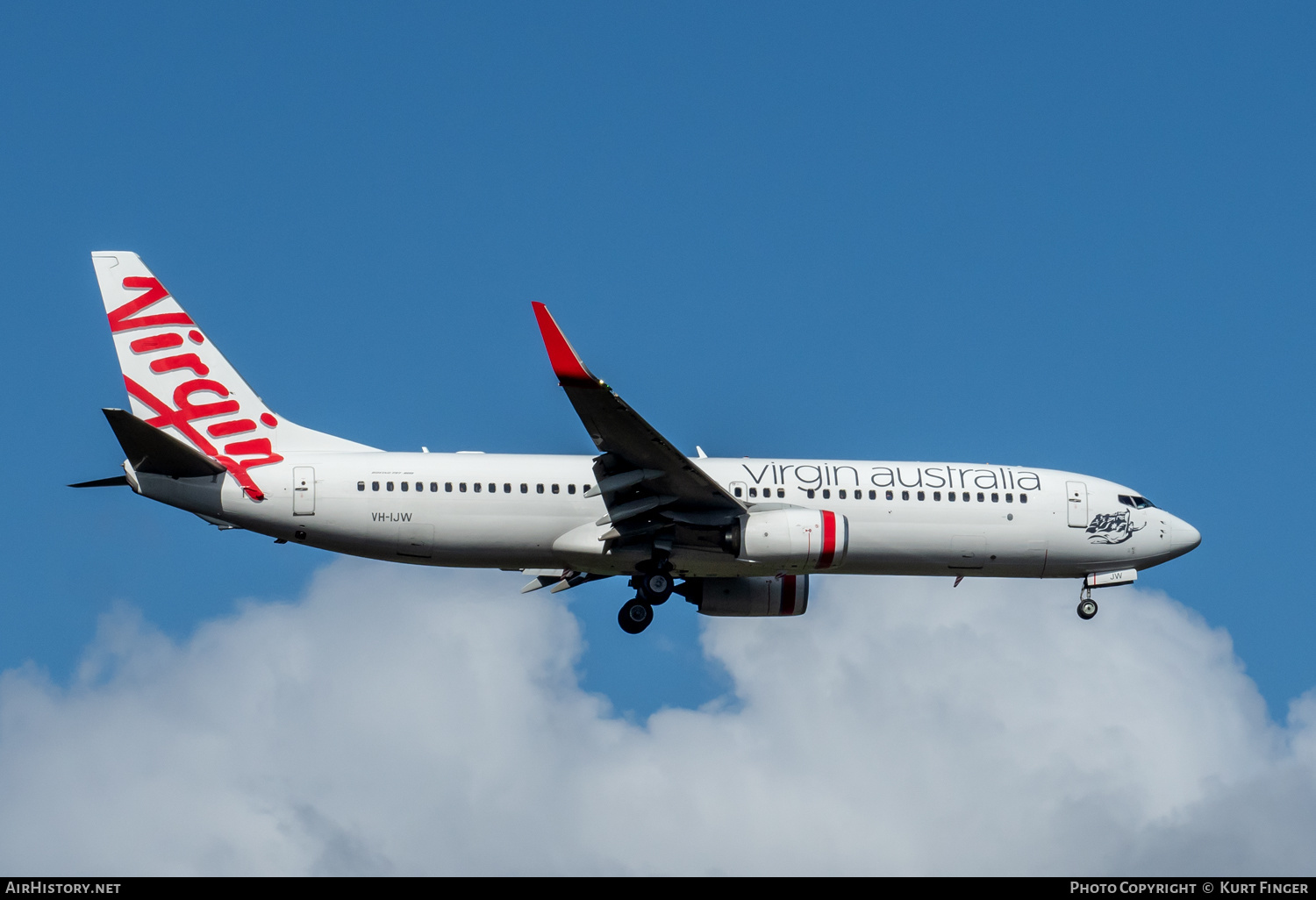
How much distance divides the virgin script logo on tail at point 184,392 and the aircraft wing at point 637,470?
742cm

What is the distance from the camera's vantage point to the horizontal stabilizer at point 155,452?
3031 cm

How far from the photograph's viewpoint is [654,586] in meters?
34.3

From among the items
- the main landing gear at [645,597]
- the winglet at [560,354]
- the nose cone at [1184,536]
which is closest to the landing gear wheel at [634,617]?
the main landing gear at [645,597]

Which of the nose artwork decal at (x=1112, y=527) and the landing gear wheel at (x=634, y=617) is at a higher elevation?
the nose artwork decal at (x=1112, y=527)

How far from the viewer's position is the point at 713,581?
3700 cm

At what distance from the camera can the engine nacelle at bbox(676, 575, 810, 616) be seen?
121ft

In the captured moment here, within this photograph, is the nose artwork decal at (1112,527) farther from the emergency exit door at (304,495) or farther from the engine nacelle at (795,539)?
the emergency exit door at (304,495)

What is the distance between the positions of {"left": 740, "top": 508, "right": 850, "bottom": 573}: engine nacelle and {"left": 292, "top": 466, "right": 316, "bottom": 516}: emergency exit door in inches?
365

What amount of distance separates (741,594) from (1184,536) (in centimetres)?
1098

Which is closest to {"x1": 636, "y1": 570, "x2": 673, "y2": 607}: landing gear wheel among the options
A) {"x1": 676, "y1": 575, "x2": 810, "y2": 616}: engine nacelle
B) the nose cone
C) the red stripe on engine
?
{"x1": 676, "y1": 575, "x2": 810, "y2": 616}: engine nacelle

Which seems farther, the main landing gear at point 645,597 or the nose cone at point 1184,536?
the nose cone at point 1184,536

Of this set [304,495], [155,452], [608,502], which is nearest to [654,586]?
[608,502]
